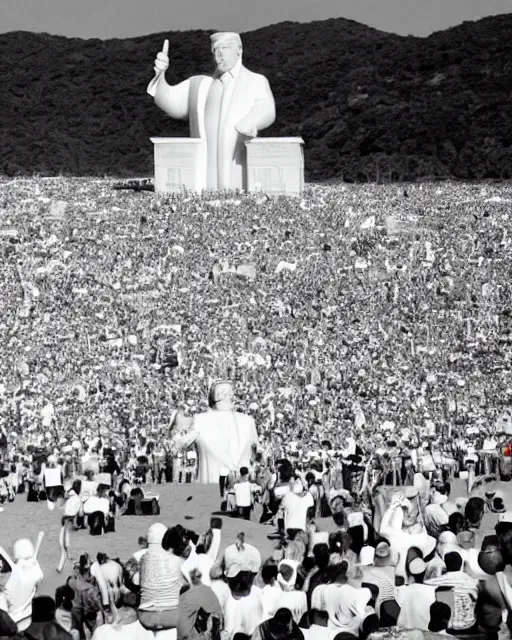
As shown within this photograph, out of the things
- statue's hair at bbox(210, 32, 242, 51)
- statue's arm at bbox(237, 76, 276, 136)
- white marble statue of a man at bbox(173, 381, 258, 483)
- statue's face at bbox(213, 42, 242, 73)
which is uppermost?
statue's hair at bbox(210, 32, 242, 51)

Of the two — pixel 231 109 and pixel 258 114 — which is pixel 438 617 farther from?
pixel 231 109

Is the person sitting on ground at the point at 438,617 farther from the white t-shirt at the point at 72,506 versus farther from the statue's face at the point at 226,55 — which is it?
the statue's face at the point at 226,55

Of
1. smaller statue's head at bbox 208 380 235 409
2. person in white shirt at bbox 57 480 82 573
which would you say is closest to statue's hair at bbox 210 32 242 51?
smaller statue's head at bbox 208 380 235 409

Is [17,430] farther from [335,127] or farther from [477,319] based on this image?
[335,127]

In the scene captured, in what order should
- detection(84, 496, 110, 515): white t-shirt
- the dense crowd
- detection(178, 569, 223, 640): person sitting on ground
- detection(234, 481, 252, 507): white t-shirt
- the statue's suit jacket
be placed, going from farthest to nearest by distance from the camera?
the statue's suit jacket → the dense crowd → detection(234, 481, 252, 507): white t-shirt → detection(84, 496, 110, 515): white t-shirt → detection(178, 569, 223, 640): person sitting on ground

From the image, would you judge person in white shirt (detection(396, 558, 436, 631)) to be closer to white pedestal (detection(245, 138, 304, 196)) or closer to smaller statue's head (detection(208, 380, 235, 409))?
smaller statue's head (detection(208, 380, 235, 409))

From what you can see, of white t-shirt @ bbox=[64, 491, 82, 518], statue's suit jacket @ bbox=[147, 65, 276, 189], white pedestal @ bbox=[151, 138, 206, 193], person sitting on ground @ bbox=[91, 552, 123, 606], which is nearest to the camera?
person sitting on ground @ bbox=[91, 552, 123, 606]

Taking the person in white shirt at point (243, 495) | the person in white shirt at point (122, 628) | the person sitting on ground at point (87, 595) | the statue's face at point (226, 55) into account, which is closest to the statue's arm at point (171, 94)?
the statue's face at point (226, 55)
